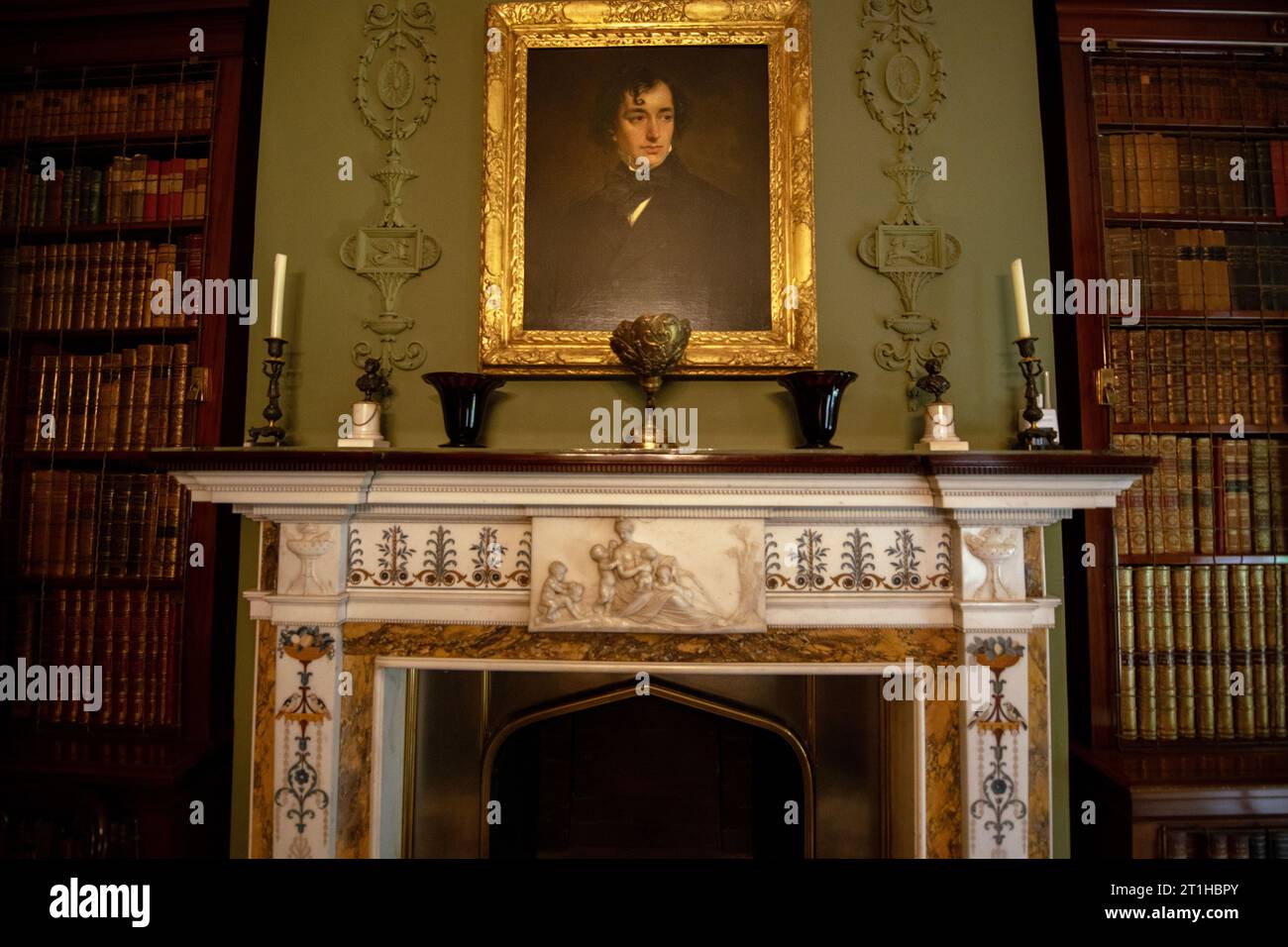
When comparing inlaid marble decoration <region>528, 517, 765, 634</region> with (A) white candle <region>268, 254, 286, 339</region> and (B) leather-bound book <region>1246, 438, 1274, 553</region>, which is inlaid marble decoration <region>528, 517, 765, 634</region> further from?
(B) leather-bound book <region>1246, 438, 1274, 553</region>

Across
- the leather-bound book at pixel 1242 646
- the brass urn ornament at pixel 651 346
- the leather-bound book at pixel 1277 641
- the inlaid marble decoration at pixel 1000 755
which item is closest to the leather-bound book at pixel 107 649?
the brass urn ornament at pixel 651 346

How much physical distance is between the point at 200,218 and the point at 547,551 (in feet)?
5.51

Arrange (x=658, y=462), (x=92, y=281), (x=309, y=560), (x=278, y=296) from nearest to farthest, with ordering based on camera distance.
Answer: (x=658, y=462) → (x=309, y=560) → (x=278, y=296) → (x=92, y=281)

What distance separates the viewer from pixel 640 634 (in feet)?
5.35

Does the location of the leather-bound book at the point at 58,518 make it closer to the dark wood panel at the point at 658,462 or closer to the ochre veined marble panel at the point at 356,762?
the dark wood panel at the point at 658,462

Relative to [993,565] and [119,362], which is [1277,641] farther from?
[119,362]

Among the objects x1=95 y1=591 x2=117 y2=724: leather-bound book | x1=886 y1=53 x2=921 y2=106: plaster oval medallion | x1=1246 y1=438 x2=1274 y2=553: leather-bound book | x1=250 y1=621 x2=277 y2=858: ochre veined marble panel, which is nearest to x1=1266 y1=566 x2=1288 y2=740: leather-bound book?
x1=1246 y1=438 x2=1274 y2=553: leather-bound book

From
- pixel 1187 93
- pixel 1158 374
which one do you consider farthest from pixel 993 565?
pixel 1187 93

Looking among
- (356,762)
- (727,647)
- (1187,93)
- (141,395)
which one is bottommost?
(356,762)

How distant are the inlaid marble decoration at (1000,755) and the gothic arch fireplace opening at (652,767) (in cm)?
22

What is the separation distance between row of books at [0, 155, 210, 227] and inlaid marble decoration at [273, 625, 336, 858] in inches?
60.0

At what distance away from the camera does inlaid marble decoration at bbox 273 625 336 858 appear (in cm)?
159

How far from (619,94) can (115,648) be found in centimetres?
243

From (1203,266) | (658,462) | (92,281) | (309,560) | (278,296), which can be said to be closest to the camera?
(658,462)
